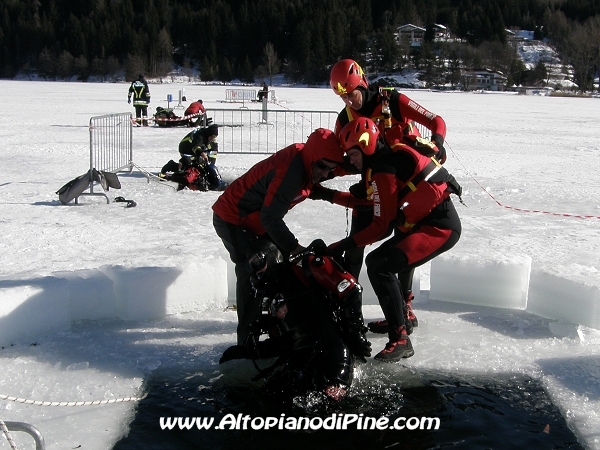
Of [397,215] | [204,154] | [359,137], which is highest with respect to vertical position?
[359,137]

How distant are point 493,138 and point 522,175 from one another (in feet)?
21.3

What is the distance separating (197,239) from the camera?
7.61m

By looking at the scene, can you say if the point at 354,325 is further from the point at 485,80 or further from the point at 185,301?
the point at 485,80

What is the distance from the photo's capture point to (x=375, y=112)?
5.32 m

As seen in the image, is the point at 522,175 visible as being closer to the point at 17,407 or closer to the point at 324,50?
the point at 17,407

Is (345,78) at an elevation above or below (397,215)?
above

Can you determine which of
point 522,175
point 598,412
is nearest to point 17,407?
point 598,412

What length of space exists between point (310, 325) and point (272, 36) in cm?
11622

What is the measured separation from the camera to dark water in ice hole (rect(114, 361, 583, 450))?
350cm

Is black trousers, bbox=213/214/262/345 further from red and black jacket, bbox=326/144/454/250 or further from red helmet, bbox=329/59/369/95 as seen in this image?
red helmet, bbox=329/59/369/95

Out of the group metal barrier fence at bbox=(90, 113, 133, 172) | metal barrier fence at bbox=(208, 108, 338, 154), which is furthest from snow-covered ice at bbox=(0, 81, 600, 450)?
metal barrier fence at bbox=(208, 108, 338, 154)

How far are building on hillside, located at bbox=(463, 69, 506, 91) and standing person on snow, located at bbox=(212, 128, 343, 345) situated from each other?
75235 millimetres

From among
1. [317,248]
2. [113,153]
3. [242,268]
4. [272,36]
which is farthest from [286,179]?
[272,36]

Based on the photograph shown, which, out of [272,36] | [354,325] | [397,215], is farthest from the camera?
[272,36]
